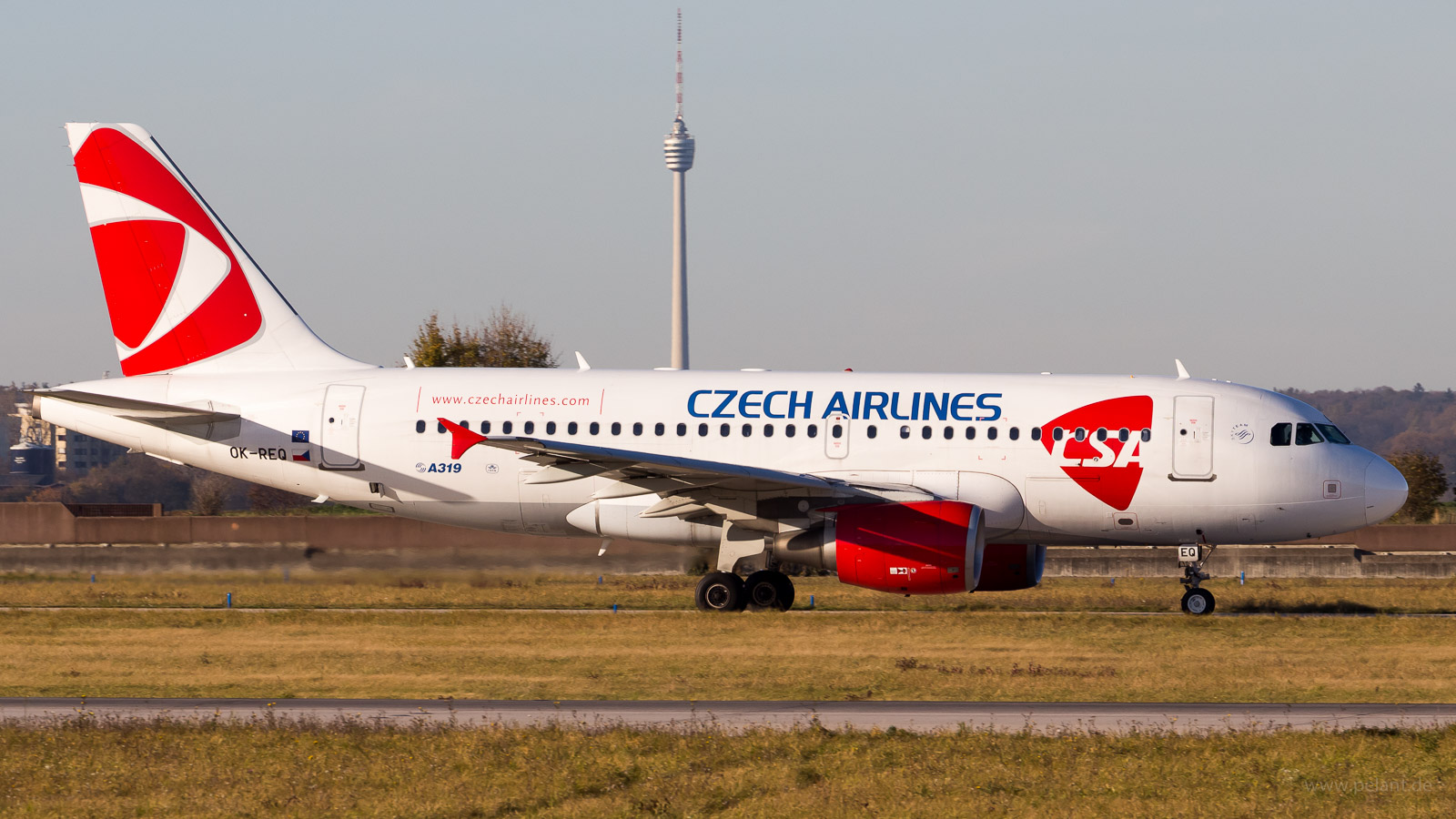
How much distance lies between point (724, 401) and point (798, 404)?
135 centimetres

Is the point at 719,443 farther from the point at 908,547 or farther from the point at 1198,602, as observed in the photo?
the point at 1198,602

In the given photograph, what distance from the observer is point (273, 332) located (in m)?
29.2

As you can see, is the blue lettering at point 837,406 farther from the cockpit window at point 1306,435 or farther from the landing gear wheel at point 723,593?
the cockpit window at point 1306,435

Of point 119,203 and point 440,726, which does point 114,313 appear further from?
point 440,726

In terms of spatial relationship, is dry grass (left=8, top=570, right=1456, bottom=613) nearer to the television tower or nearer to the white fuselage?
the white fuselage

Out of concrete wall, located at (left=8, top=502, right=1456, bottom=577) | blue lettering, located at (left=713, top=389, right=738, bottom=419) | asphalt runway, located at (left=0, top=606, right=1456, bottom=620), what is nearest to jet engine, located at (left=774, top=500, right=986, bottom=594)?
asphalt runway, located at (left=0, top=606, right=1456, bottom=620)

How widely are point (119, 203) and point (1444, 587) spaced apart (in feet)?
99.6

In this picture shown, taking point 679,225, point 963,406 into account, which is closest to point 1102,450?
point 963,406

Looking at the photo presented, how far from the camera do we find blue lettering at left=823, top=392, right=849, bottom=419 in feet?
88.1

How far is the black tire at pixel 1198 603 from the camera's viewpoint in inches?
1064

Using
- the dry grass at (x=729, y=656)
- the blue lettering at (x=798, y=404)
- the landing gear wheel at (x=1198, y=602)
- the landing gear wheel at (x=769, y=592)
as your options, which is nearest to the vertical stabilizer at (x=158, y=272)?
the dry grass at (x=729, y=656)

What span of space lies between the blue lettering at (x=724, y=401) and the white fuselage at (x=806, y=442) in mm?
24

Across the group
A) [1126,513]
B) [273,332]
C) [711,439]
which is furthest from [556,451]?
[1126,513]

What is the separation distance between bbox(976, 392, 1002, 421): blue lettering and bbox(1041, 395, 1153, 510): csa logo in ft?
2.90
